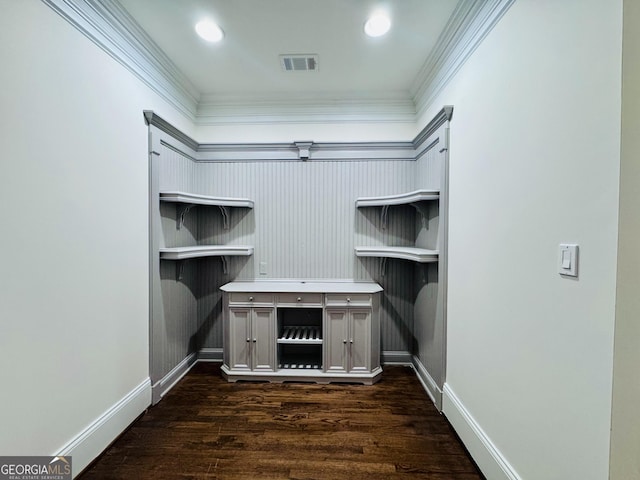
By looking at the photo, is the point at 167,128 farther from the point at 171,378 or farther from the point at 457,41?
the point at 457,41

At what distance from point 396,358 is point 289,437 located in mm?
1517

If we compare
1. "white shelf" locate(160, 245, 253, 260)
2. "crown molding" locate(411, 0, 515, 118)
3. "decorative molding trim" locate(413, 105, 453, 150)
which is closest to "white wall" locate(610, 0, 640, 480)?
"crown molding" locate(411, 0, 515, 118)

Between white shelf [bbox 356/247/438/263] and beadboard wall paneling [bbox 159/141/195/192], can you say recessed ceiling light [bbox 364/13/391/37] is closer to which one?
white shelf [bbox 356/247/438/263]

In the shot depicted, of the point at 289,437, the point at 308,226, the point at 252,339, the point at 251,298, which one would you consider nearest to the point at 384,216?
the point at 308,226

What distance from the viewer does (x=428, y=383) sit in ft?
7.95

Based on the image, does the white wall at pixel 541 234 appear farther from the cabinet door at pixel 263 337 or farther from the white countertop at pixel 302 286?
the cabinet door at pixel 263 337

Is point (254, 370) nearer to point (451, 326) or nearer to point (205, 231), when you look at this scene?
point (205, 231)

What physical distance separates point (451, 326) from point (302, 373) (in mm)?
1451

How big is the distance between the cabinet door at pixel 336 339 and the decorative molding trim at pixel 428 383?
0.74m

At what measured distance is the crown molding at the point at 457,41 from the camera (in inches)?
62.1

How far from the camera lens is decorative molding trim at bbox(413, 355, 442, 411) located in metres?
2.18

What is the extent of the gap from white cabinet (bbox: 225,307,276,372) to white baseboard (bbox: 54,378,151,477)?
74 cm

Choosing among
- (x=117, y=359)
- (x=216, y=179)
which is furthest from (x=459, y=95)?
(x=117, y=359)

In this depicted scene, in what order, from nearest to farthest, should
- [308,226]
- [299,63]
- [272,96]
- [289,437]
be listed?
[289,437], [299,63], [272,96], [308,226]
